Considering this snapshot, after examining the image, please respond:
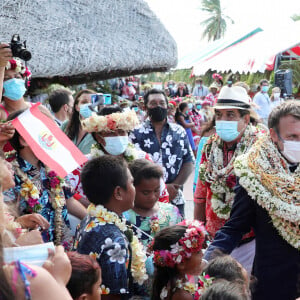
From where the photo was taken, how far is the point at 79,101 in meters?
5.82

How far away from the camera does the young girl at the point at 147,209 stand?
3445 mm

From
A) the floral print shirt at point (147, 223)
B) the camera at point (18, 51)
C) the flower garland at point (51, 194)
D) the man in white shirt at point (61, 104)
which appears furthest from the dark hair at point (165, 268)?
the man in white shirt at point (61, 104)

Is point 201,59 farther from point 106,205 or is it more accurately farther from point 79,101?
point 106,205

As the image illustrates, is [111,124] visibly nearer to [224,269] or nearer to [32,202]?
[32,202]

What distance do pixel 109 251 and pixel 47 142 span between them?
0.86 meters

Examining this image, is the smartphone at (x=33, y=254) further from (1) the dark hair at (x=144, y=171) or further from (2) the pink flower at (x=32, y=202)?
(1) the dark hair at (x=144, y=171)

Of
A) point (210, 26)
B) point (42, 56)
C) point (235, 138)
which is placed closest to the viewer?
point (235, 138)

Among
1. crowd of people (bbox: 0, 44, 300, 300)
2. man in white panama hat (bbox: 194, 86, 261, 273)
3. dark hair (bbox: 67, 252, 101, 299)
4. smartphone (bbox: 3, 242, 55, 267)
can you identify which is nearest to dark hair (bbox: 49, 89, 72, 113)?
crowd of people (bbox: 0, 44, 300, 300)

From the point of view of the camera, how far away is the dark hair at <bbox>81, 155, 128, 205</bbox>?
2930 mm

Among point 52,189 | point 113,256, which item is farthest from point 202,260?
point 52,189

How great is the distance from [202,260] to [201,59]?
26.6m

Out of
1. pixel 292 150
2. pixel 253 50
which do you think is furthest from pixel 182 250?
pixel 253 50

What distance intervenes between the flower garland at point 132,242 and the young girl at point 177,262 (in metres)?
0.10

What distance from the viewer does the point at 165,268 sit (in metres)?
2.83
